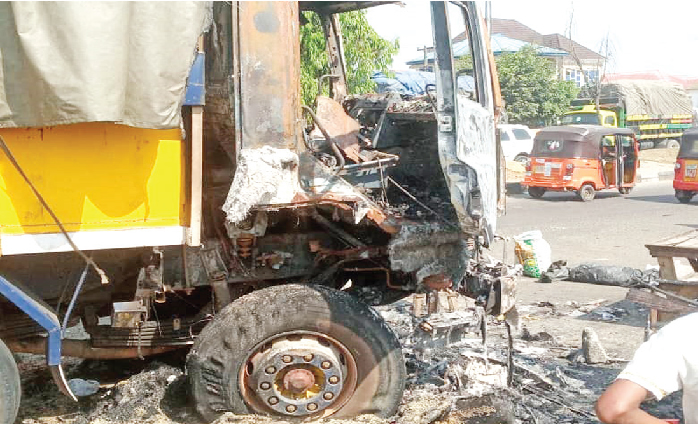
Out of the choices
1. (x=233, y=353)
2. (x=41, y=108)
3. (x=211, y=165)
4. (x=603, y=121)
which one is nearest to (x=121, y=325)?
(x=233, y=353)

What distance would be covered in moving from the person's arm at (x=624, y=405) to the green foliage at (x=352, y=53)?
3.00m

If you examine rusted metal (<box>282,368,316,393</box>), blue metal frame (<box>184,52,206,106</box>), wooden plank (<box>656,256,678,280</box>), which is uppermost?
blue metal frame (<box>184,52,206,106</box>)

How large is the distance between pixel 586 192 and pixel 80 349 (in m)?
16.3

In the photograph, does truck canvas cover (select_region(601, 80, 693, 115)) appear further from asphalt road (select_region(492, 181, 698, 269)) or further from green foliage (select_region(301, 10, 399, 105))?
green foliage (select_region(301, 10, 399, 105))

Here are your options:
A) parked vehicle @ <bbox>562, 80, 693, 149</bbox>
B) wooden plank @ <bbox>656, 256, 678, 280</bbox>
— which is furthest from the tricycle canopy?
wooden plank @ <bbox>656, 256, 678, 280</bbox>

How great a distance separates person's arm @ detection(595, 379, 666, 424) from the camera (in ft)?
8.32

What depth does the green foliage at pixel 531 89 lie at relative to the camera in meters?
28.9

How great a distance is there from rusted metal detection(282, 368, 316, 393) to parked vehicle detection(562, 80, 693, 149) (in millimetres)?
25148

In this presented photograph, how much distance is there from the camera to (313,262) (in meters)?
4.92

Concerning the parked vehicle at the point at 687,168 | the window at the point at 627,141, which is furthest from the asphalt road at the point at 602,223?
the window at the point at 627,141


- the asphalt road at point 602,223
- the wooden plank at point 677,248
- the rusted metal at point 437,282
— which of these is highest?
the rusted metal at point 437,282

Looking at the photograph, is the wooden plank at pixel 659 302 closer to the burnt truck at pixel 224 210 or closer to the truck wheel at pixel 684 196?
the burnt truck at pixel 224 210

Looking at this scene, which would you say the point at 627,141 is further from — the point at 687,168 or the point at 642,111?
the point at 642,111

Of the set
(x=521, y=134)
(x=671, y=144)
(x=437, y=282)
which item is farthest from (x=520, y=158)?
(x=437, y=282)
